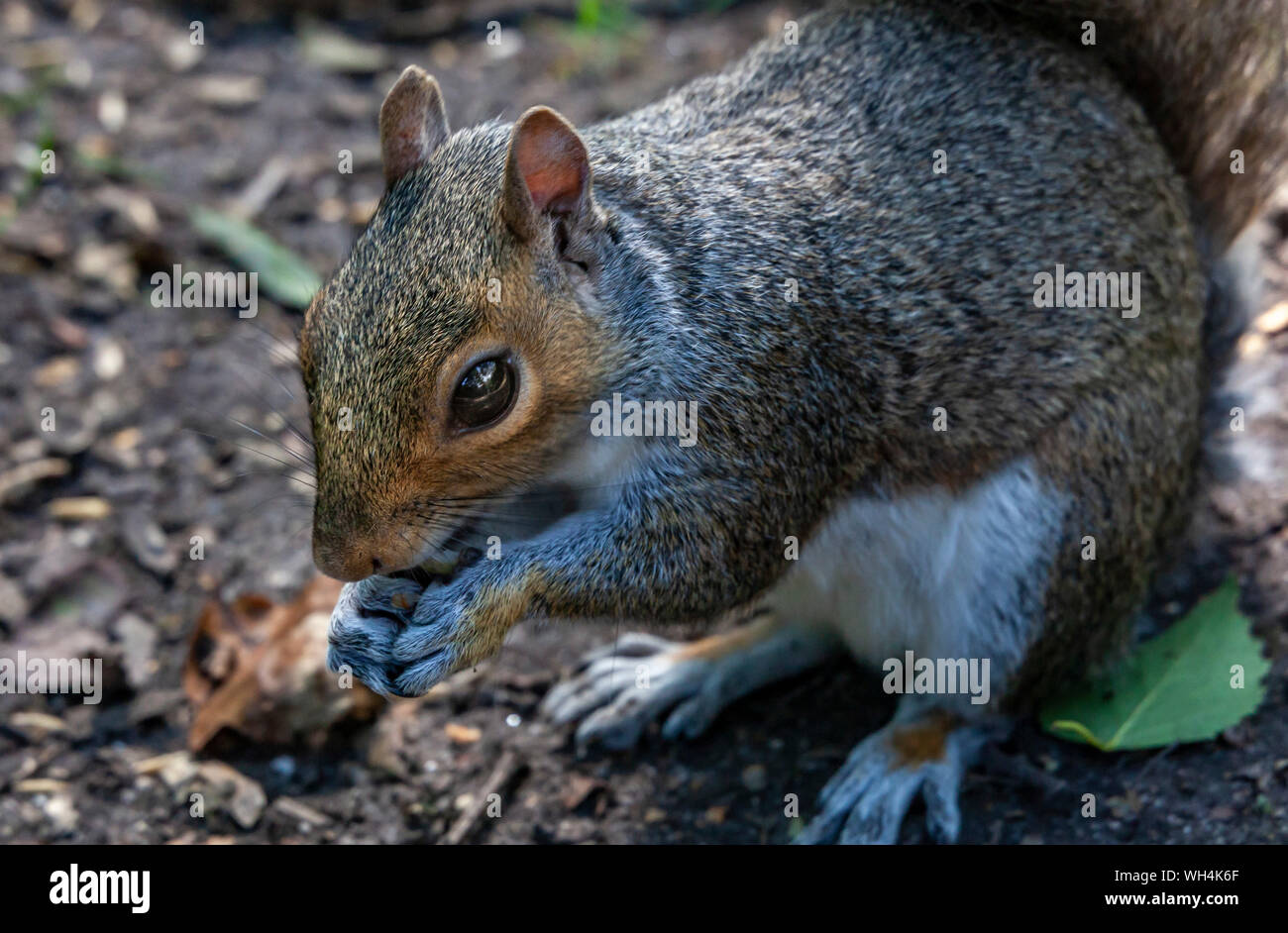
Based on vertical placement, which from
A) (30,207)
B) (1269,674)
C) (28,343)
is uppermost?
(30,207)

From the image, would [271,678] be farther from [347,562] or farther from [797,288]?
[797,288]

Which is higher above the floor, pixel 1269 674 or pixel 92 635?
pixel 92 635

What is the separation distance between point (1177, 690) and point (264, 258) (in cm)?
367

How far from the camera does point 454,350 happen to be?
279 cm

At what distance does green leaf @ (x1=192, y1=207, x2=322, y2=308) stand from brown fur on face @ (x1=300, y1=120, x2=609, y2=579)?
2.49 meters

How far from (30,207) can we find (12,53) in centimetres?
121

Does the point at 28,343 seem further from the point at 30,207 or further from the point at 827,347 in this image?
the point at 827,347

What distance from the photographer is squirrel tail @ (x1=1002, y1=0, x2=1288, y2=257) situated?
361cm

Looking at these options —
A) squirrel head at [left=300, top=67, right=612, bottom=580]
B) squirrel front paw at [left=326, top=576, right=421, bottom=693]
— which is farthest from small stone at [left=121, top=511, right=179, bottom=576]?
squirrel head at [left=300, top=67, right=612, bottom=580]

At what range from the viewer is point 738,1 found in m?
6.66

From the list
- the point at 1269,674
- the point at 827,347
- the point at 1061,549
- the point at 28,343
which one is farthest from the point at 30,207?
the point at 1269,674

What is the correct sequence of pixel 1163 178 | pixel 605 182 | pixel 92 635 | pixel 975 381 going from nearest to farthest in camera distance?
pixel 605 182, pixel 975 381, pixel 1163 178, pixel 92 635

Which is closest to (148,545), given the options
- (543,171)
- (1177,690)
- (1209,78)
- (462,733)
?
(462,733)

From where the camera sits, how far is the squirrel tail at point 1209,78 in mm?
3609
